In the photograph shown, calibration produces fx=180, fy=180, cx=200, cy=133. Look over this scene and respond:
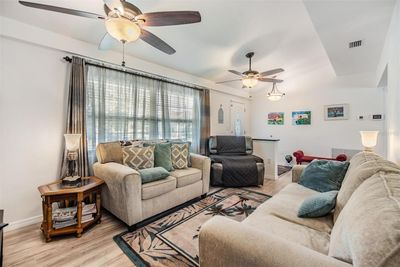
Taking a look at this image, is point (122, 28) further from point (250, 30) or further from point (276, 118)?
point (276, 118)

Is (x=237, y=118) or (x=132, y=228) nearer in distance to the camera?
(x=132, y=228)

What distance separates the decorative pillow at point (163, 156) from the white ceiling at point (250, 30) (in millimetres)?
1656

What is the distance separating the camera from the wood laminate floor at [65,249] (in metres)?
1.63

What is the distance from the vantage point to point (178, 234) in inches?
80.3

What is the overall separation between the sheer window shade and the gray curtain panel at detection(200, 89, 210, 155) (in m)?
0.17

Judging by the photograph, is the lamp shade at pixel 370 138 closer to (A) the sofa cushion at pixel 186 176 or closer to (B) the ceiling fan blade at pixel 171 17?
(A) the sofa cushion at pixel 186 176

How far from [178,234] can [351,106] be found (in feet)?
Result: 18.3

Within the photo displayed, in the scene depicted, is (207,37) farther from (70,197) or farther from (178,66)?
(70,197)

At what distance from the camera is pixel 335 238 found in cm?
94

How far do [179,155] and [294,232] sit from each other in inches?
83.8

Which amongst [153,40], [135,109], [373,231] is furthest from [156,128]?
[373,231]

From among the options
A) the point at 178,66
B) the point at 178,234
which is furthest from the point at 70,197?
the point at 178,66

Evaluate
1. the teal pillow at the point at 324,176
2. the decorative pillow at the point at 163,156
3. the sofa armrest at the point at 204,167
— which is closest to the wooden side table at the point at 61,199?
the decorative pillow at the point at 163,156

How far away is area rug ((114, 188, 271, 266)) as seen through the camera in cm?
168
